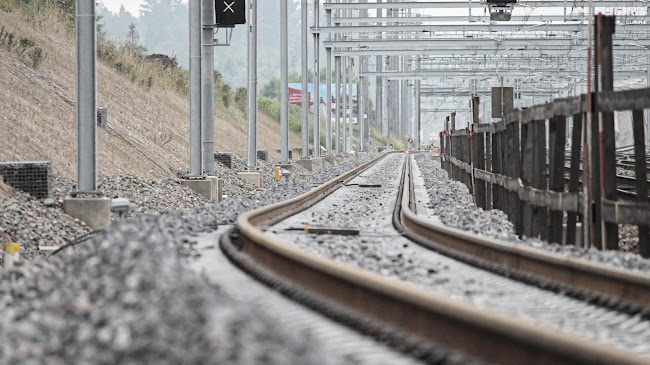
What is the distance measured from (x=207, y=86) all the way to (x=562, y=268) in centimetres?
1666

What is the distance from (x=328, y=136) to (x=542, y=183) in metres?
43.5

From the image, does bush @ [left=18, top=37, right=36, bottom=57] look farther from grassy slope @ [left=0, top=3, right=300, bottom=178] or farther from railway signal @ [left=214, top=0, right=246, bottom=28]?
railway signal @ [left=214, top=0, right=246, bottom=28]

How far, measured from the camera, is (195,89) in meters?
21.9

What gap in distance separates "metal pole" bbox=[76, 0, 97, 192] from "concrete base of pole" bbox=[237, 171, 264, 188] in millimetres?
13825

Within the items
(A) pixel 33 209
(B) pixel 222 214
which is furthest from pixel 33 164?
(B) pixel 222 214

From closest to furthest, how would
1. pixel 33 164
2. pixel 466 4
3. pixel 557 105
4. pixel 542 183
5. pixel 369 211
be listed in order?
pixel 557 105, pixel 542 183, pixel 33 164, pixel 369 211, pixel 466 4

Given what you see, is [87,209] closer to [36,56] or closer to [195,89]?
[195,89]

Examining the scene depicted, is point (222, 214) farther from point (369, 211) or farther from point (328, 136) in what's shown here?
point (328, 136)

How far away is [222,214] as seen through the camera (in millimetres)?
14219

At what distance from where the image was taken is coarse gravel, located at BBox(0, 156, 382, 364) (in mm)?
4141

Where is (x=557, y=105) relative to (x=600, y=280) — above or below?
above

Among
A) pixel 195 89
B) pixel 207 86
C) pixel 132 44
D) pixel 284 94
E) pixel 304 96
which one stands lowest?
pixel 195 89

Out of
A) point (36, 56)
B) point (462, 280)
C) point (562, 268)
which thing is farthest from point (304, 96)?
point (562, 268)

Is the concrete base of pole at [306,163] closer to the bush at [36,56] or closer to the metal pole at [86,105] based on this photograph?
the bush at [36,56]
